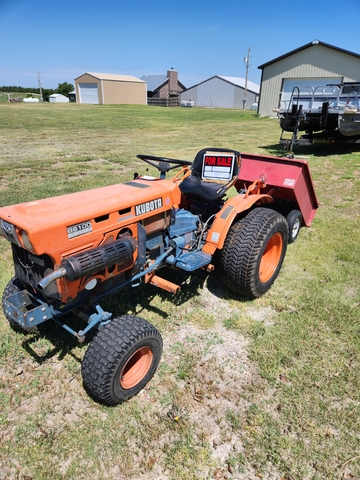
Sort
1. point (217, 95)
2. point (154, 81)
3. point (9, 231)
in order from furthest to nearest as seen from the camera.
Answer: point (154, 81), point (217, 95), point (9, 231)

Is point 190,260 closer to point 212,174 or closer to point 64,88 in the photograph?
point 212,174

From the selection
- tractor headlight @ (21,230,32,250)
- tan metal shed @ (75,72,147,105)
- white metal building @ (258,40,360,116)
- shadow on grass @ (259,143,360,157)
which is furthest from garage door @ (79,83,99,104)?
tractor headlight @ (21,230,32,250)

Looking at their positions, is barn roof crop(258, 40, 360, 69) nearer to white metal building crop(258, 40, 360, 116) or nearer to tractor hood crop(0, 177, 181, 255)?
white metal building crop(258, 40, 360, 116)

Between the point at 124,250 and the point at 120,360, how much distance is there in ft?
2.33

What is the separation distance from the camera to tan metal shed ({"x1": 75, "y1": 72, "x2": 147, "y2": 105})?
145 feet

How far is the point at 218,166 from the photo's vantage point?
3564 millimetres

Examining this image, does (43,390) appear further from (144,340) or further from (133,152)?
(133,152)

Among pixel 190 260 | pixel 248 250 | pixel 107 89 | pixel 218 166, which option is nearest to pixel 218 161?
pixel 218 166

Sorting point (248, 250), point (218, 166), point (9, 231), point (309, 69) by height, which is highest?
point (309, 69)

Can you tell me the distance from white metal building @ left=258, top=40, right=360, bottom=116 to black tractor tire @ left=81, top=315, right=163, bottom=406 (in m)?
19.4

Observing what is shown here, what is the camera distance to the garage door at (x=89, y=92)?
149ft

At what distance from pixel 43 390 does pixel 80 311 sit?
589 millimetres

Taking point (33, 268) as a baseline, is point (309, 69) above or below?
above

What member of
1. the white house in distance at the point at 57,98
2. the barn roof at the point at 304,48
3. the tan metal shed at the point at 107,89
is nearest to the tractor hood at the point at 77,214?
the barn roof at the point at 304,48
